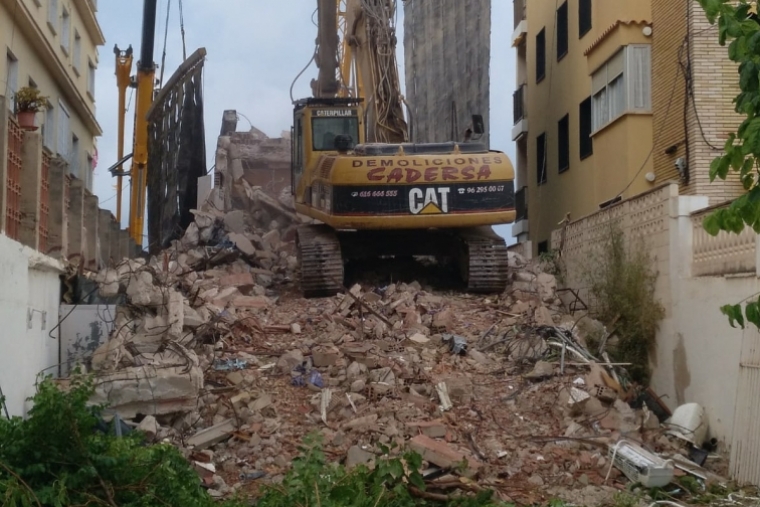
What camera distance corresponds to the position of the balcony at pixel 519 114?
2512 centimetres

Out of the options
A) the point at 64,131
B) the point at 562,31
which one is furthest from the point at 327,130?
the point at 64,131

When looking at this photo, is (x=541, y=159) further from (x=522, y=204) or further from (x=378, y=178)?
(x=378, y=178)

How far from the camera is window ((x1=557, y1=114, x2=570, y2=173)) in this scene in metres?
21.3

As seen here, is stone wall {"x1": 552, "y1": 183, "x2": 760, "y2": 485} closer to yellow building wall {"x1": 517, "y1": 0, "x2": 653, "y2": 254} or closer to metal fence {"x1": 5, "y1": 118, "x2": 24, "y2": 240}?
yellow building wall {"x1": 517, "y1": 0, "x2": 653, "y2": 254}

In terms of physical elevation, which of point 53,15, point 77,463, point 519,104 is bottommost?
point 77,463

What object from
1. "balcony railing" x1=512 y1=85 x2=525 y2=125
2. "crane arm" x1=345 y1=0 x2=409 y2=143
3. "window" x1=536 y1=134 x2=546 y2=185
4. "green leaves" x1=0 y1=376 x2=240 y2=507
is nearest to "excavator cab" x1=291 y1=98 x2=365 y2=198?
"crane arm" x1=345 y1=0 x2=409 y2=143

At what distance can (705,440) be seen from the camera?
33.9 ft

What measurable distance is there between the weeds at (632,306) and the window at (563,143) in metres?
8.55

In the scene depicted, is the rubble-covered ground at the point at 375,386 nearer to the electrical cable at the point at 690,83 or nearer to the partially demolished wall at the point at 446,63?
the electrical cable at the point at 690,83

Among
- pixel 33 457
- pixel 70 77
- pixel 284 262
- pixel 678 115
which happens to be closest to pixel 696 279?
pixel 678 115

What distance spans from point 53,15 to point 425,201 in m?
11.6

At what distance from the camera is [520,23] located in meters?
25.8

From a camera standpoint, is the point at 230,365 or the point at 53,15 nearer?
the point at 230,365

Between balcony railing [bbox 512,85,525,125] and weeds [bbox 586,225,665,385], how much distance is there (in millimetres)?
12809
